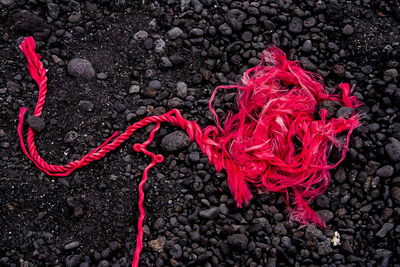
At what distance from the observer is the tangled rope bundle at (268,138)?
137 inches

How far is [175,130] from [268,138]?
0.87m

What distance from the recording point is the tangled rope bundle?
11.4 feet

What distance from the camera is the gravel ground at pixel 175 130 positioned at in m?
3.32

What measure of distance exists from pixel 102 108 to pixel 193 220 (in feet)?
4.48

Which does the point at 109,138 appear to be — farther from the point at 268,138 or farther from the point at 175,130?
the point at 268,138

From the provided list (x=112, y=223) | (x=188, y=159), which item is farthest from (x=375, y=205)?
(x=112, y=223)

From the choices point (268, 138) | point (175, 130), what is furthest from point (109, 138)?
point (268, 138)

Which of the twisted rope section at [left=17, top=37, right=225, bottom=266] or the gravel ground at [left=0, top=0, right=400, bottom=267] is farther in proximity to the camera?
the twisted rope section at [left=17, top=37, right=225, bottom=266]

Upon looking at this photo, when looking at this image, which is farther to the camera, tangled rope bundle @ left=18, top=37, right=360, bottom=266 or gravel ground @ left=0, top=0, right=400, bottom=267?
tangled rope bundle @ left=18, top=37, right=360, bottom=266

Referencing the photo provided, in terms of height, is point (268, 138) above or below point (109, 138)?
above

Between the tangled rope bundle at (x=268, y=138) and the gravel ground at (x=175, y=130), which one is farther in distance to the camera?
the tangled rope bundle at (x=268, y=138)

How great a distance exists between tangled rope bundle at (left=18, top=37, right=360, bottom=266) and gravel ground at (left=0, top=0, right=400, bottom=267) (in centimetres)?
10

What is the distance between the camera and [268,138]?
362cm

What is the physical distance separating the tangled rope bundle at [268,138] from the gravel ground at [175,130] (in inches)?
3.8
